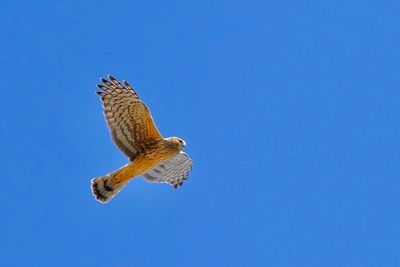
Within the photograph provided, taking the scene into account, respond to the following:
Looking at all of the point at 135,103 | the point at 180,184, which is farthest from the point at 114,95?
the point at 180,184

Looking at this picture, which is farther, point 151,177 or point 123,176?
point 151,177

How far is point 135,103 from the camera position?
17.1m

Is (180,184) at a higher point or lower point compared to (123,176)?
higher

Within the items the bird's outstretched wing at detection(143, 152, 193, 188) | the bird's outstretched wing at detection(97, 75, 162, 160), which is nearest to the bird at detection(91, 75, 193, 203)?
the bird's outstretched wing at detection(97, 75, 162, 160)

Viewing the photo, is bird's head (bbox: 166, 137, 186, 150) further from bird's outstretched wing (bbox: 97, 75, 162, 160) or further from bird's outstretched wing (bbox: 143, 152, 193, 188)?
bird's outstretched wing (bbox: 143, 152, 193, 188)

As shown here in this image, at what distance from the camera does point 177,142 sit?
17453 millimetres

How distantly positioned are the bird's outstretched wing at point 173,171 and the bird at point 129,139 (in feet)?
3.93

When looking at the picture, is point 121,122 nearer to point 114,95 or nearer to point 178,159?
point 114,95

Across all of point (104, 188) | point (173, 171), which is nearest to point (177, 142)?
point (104, 188)

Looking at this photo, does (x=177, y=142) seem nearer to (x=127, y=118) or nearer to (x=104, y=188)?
(x=127, y=118)

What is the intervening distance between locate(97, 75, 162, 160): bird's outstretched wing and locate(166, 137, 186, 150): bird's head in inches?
8.2

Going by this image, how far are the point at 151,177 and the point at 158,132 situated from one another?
1.77 metres

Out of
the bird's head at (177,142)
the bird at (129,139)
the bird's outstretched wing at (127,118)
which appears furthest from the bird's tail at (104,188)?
the bird's head at (177,142)

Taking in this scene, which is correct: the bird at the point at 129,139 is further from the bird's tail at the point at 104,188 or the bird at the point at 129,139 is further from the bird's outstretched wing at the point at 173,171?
the bird's outstretched wing at the point at 173,171
